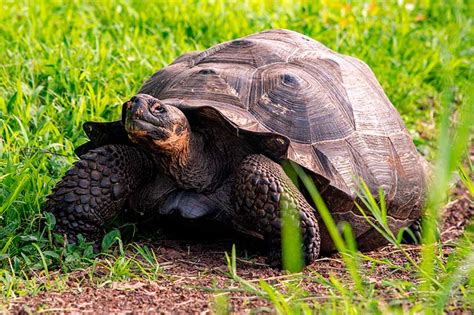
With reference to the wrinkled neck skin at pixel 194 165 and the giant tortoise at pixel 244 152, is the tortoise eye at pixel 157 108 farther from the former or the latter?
the wrinkled neck skin at pixel 194 165

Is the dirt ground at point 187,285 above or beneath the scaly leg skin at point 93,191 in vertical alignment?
beneath

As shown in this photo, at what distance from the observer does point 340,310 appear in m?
3.02

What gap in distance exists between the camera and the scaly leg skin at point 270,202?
392 cm

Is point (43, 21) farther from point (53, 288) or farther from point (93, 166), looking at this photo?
point (53, 288)

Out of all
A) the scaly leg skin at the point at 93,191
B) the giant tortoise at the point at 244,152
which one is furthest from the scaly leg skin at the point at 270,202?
the scaly leg skin at the point at 93,191

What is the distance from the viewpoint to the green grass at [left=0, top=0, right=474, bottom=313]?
3262mm

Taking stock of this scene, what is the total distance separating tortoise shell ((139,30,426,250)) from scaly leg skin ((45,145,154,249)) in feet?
1.32

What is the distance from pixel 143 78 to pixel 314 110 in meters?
1.96

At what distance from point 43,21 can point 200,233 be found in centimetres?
279

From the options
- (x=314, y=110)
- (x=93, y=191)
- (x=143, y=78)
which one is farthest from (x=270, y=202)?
(x=143, y=78)

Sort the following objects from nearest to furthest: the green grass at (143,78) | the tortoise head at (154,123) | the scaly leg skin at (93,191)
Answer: the green grass at (143,78) → the tortoise head at (154,123) → the scaly leg skin at (93,191)

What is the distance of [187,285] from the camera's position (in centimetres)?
364

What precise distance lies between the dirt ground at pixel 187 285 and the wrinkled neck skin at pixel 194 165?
33cm

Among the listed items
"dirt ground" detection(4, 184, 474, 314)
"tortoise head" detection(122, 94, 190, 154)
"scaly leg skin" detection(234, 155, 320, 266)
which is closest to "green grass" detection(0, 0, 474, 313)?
"dirt ground" detection(4, 184, 474, 314)
